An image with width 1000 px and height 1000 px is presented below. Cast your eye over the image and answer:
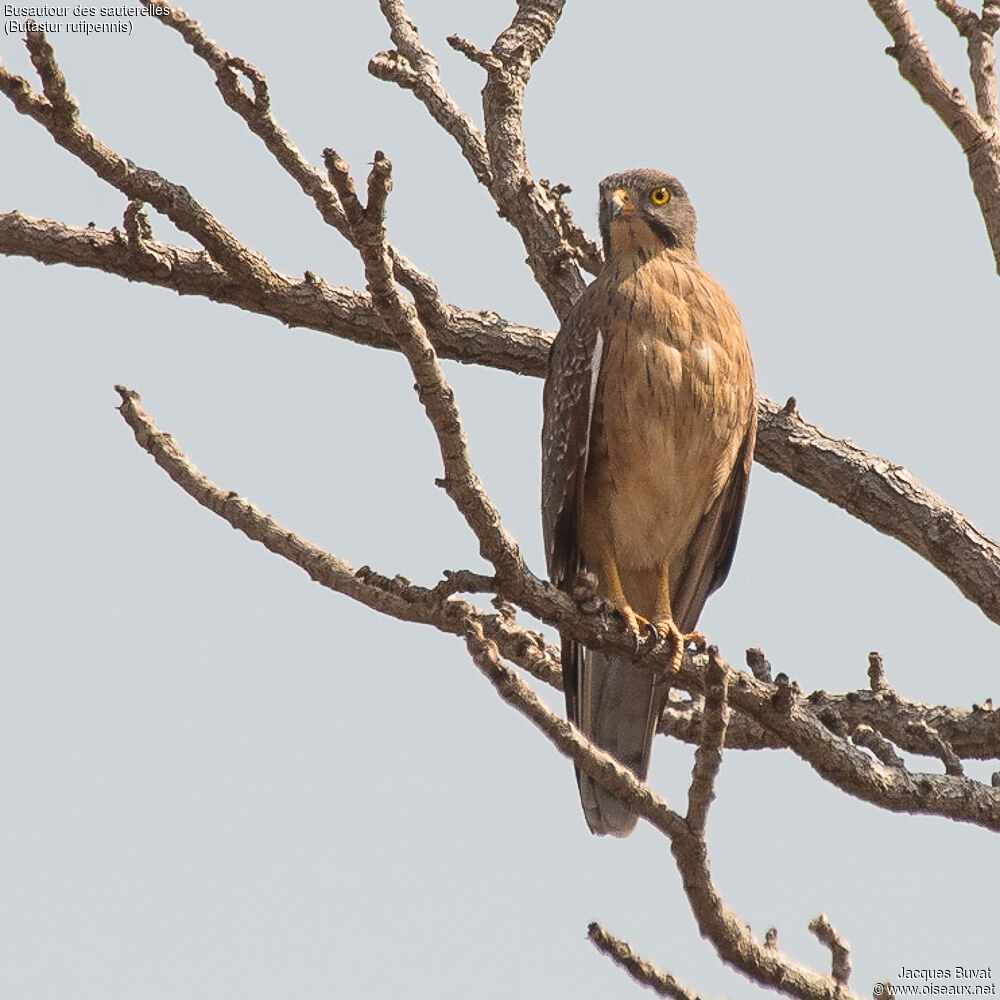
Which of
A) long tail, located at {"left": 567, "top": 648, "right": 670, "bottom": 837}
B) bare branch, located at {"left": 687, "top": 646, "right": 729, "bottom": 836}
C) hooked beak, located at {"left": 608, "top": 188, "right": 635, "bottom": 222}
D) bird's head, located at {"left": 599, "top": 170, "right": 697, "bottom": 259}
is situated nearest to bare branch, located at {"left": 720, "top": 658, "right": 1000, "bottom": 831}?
bare branch, located at {"left": 687, "top": 646, "right": 729, "bottom": 836}

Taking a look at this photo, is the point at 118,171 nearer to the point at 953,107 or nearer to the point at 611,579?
the point at 611,579

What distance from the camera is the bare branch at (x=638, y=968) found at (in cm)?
398

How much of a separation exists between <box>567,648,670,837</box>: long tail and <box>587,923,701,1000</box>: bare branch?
7.81 feet

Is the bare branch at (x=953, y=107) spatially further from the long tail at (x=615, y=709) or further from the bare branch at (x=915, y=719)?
the long tail at (x=615, y=709)

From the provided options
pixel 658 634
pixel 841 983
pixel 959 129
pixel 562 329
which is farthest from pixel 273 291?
pixel 841 983

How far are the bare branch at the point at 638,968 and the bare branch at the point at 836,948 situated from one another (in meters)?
0.42

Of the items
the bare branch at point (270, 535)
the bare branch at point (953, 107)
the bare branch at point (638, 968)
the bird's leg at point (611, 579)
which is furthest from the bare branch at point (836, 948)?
the bare branch at point (953, 107)

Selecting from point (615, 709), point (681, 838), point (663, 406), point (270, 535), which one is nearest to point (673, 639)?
point (615, 709)

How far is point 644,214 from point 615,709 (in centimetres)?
226

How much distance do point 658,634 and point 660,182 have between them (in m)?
2.42

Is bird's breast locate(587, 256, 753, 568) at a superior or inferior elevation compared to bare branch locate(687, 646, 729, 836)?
superior

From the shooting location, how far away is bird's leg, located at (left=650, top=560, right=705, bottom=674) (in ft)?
18.0

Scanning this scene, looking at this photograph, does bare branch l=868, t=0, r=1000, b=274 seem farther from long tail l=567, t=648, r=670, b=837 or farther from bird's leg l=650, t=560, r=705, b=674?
long tail l=567, t=648, r=670, b=837

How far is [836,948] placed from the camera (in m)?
4.12
